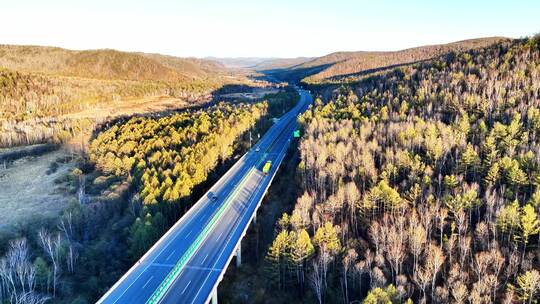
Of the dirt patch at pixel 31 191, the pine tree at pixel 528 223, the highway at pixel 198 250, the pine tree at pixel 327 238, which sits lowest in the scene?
the dirt patch at pixel 31 191

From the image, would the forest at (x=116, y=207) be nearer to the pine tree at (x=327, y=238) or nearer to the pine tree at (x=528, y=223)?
the pine tree at (x=327, y=238)

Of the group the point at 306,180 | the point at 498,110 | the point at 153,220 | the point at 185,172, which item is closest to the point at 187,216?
the point at 153,220

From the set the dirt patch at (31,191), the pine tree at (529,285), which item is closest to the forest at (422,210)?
the pine tree at (529,285)

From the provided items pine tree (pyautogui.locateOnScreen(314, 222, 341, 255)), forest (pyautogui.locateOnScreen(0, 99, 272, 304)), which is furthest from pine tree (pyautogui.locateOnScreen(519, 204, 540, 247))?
forest (pyautogui.locateOnScreen(0, 99, 272, 304))

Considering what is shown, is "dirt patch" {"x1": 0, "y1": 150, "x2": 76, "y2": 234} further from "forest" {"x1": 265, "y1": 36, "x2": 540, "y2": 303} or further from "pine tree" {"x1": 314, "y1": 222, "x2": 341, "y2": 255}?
"pine tree" {"x1": 314, "y1": 222, "x2": 341, "y2": 255}

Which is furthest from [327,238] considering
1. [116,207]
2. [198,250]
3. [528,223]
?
[116,207]
